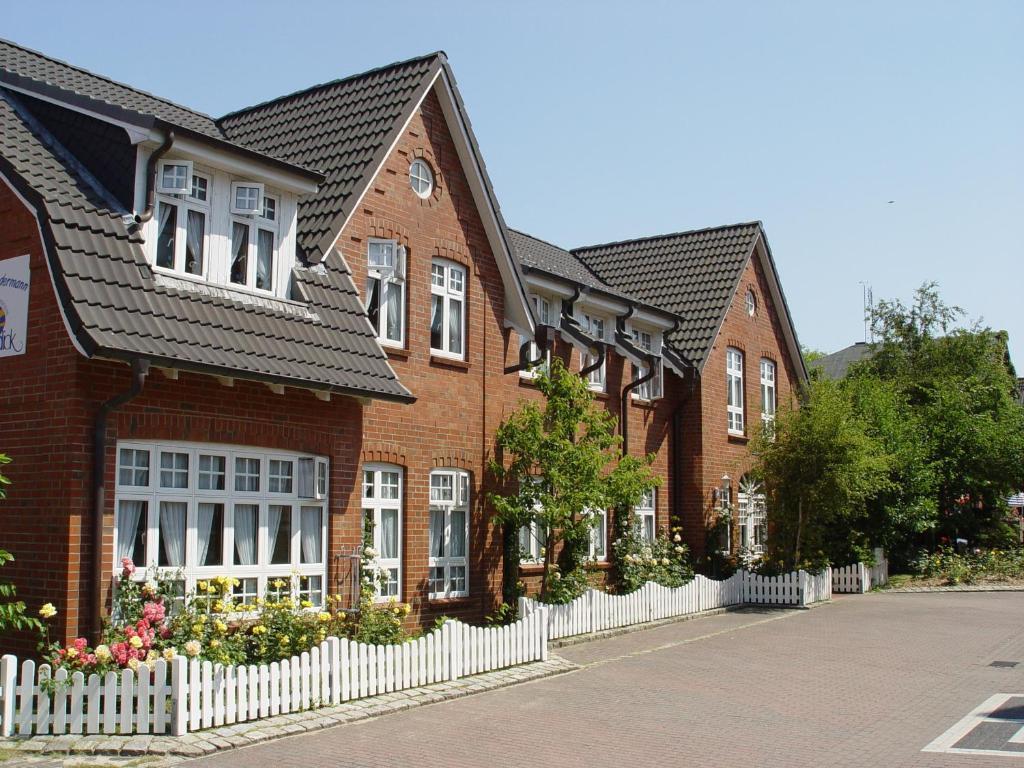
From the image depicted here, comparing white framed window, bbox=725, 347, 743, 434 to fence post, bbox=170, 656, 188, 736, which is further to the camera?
white framed window, bbox=725, 347, 743, 434

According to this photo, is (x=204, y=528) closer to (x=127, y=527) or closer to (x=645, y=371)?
(x=127, y=527)

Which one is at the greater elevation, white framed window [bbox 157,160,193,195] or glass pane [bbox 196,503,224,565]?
white framed window [bbox 157,160,193,195]

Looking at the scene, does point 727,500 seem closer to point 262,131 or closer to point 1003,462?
point 1003,462

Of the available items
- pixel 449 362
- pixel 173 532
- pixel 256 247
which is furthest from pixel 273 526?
pixel 449 362

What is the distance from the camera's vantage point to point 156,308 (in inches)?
472

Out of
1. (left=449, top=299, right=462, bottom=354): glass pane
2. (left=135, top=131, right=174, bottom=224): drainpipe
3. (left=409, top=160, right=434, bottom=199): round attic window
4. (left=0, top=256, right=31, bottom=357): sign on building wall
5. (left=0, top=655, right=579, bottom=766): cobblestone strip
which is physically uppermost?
(left=409, top=160, right=434, bottom=199): round attic window

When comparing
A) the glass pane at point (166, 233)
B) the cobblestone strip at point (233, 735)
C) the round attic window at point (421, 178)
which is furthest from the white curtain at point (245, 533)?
the round attic window at point (421, 178)

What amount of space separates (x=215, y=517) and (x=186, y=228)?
11.4 ft

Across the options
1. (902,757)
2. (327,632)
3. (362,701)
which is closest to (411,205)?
(327,632)

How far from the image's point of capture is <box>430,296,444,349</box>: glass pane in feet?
56.0

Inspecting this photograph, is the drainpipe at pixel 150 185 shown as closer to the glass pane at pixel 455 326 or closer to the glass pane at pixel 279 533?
the glass pane at pixel 279 533

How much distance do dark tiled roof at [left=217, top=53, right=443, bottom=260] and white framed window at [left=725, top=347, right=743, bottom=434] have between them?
12.5m

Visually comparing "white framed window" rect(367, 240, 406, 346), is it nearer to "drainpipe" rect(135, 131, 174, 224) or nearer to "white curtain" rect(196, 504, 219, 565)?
"drainpipe" rect(135, 131, 174, 224)

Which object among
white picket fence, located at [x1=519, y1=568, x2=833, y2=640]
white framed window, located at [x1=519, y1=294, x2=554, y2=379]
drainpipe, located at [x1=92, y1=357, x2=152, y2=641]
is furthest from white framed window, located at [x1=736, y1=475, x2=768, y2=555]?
drainpipe, located at [x1=92, y1=357, x2=152, y2=641]
